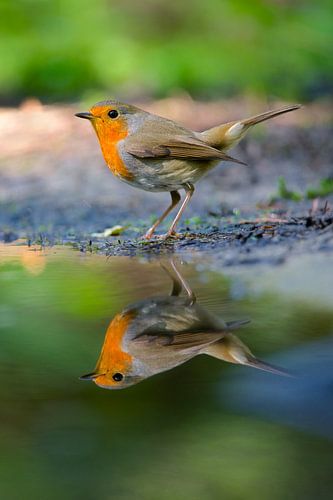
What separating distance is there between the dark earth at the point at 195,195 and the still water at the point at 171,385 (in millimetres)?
631

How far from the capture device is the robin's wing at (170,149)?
15.3ft

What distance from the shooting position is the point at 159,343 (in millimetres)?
2967

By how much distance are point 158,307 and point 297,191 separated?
3473mm

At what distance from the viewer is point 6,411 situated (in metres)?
2.55

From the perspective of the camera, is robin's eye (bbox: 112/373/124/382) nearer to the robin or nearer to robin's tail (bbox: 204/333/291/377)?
robin's tail (bbox: 204/333/291/377)

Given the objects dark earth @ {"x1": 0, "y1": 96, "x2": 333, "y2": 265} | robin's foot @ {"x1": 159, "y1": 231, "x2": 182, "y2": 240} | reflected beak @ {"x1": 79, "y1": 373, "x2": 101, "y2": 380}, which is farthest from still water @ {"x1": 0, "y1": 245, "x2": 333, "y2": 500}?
robin's foot @ {"x1": 159, "y1": 231, "x2": 182, "y2": 240}

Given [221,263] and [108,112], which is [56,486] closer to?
[221,263]

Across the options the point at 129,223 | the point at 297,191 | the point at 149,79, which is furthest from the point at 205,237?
the point at 149,79

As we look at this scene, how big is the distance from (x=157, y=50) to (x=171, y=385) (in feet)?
27.6

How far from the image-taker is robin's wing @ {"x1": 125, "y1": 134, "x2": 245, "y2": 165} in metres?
4.66

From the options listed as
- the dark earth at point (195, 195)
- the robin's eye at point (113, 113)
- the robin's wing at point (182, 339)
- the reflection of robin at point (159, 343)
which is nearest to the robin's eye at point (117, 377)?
the reflection of robin at point (159, 343)

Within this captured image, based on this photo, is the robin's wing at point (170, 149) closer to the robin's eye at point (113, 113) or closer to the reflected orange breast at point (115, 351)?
the robin's eye at point (113, 113)

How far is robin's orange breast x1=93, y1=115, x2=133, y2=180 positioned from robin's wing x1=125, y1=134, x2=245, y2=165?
8 cm

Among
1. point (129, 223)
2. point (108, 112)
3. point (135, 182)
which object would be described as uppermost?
point (108, 112)
